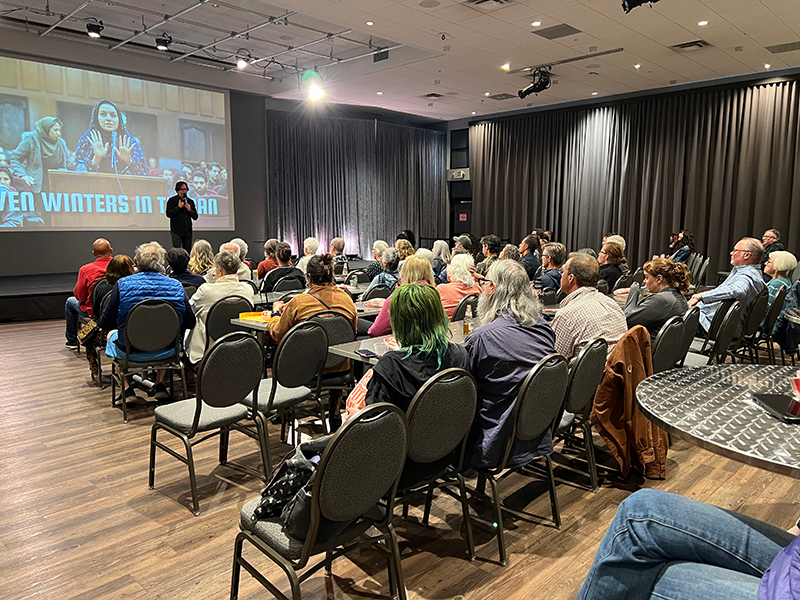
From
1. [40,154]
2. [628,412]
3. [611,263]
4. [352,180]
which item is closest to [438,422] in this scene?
[628,412]

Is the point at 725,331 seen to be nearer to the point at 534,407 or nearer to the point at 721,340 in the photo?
the point at 721,340

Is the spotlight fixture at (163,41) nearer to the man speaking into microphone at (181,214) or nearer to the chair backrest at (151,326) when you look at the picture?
the man speaking into microphone at (181,214)

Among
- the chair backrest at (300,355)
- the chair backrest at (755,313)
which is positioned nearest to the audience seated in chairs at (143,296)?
the chair backrest at (300,355)

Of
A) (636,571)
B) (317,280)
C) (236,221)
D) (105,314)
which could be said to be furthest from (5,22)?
(636,571)

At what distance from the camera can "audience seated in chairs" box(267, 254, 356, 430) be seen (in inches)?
151

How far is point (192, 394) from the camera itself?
4.93m

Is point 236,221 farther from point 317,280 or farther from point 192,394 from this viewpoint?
point 317,280

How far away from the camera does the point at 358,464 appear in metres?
1.85

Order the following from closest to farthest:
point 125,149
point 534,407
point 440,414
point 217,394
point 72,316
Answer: point 440,414 → point 534,407 → point 217,394 → point 72,316 → point 125,149

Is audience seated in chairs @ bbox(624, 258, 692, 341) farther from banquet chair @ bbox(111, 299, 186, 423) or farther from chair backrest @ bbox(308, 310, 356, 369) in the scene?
banquet chair @ bbox(111, 299, 186, 423)

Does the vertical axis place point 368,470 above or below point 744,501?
above

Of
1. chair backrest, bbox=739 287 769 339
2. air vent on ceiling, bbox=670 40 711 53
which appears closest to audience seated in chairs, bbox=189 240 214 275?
chair backrest, bbox=739 287 769 339

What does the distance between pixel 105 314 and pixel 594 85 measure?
10.4 meters

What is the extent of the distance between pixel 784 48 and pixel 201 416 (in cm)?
1007
